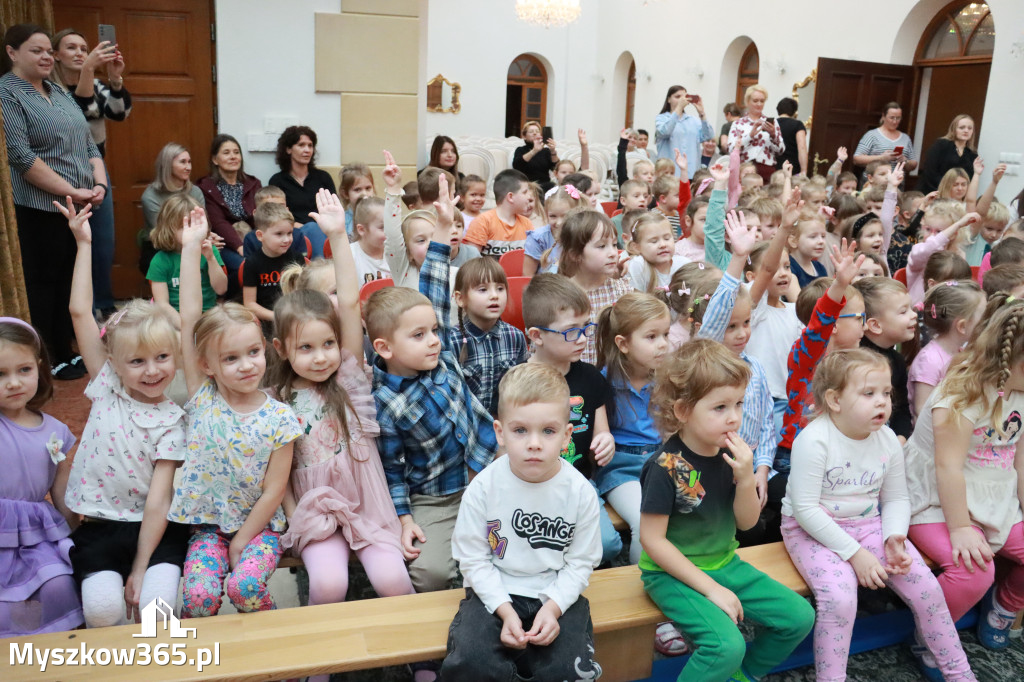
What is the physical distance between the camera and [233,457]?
2148mm

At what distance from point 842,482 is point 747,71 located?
12.5 metres

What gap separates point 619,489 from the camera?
265cm

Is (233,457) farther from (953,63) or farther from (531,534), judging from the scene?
(953,63)

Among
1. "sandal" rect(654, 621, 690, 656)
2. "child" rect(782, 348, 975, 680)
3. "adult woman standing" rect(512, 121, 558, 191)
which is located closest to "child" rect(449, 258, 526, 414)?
"sandal" rect(654, 621, 690, 656)

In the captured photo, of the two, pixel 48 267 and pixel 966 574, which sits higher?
pixel 48 267

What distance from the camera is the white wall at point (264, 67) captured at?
5445 mm

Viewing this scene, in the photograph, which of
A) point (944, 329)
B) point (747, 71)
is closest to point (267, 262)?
point (944, 329)

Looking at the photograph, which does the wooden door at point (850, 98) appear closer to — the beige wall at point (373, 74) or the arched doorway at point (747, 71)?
the arched doorway at point (747, 71)

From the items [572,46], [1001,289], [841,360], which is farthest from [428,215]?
[572,46]

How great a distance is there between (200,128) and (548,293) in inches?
162

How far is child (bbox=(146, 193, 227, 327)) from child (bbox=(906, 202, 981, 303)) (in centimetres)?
352

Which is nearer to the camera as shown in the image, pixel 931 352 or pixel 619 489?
pixel 619 489

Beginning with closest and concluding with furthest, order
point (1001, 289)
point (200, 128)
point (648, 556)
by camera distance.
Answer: point (648, 556) → point (1001, 289) → point (200, 128)

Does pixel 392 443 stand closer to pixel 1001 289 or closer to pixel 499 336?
pixel 499 336
